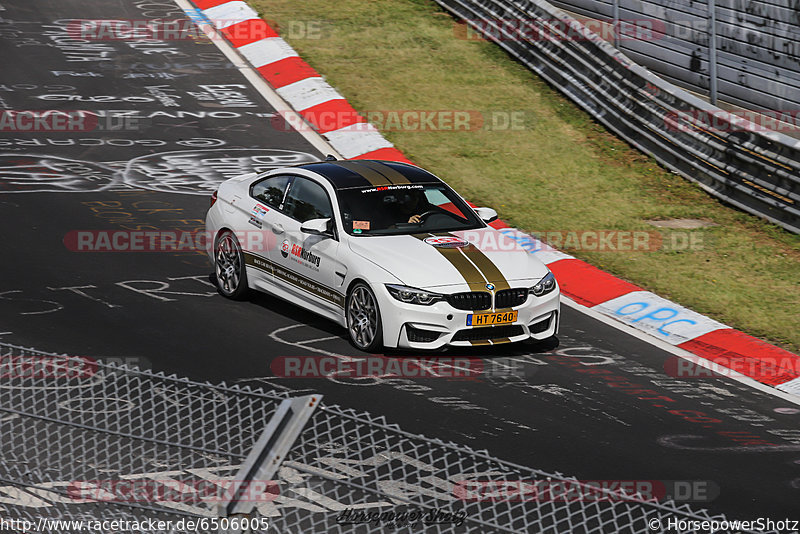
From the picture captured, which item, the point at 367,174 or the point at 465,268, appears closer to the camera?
the point at 465,268

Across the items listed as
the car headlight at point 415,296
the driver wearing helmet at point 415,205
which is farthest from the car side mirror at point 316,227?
the car headlight at point 415,296

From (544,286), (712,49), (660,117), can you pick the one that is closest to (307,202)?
(544,286)

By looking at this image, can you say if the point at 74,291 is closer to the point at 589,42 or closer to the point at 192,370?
the point at 192,370

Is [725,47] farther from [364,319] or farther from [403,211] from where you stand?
[364,319]

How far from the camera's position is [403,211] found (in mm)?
10789

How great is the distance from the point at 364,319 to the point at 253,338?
1054 mm

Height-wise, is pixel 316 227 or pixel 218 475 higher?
pixel 316 227

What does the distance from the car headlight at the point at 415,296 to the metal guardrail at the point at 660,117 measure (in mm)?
6298

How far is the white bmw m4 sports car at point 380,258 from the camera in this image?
31.9 feet

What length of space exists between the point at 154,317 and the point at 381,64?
10169mm

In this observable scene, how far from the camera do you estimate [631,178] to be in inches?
628

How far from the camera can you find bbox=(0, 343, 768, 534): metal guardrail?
5812 mm

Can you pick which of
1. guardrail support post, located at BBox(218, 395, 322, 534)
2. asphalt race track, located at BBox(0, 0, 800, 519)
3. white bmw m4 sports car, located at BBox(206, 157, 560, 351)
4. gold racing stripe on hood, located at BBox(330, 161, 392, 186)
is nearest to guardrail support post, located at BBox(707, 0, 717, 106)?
asphalt race track, located at BBox(0, 0, 800, 519)

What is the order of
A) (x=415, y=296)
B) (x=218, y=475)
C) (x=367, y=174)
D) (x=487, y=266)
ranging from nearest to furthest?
(x=218, y=475), (x=415, y=296), (x=487, y=266), (x=367, y=174)
